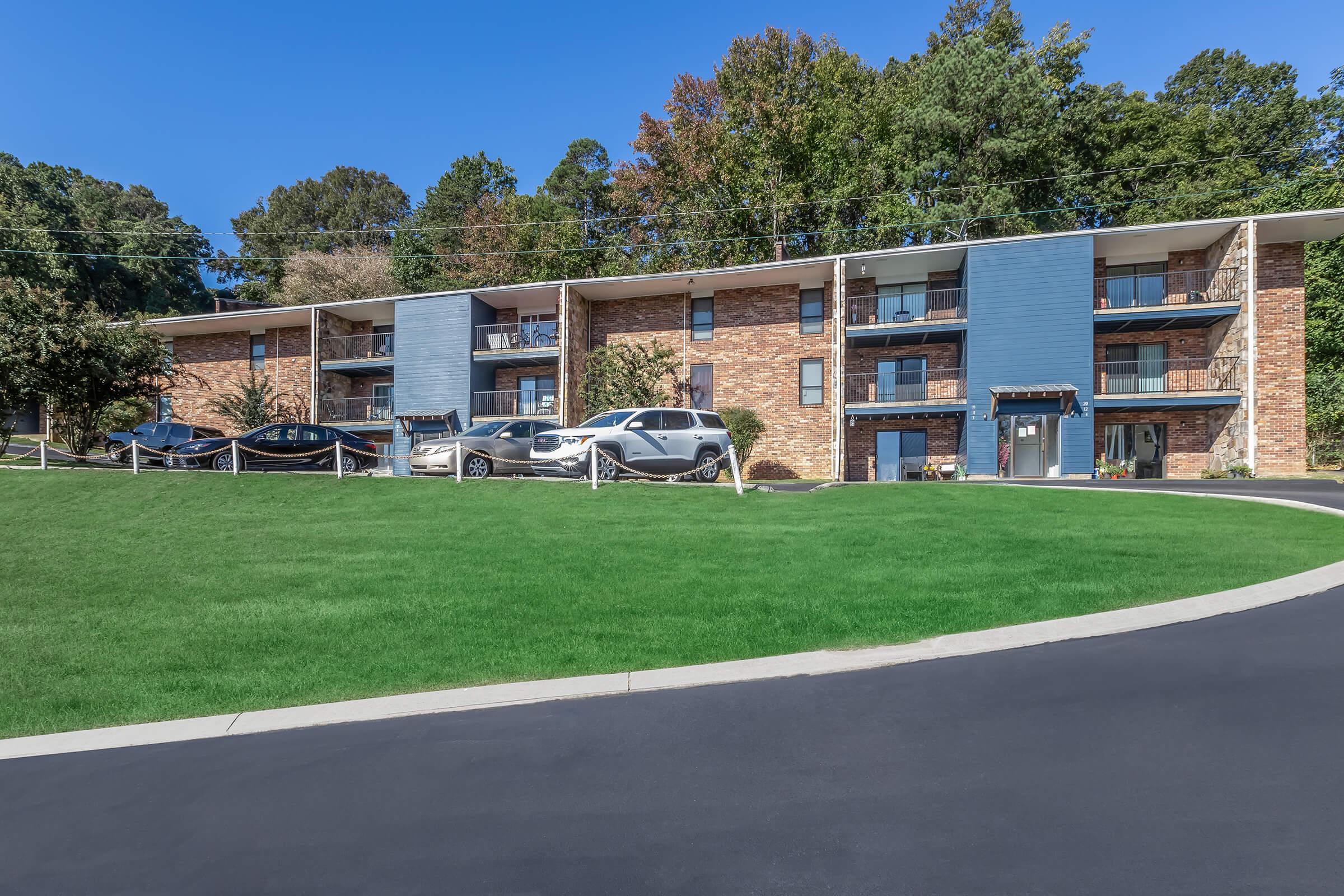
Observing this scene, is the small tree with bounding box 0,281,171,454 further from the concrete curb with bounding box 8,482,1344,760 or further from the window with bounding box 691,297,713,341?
the concrete curb with bounding box 8,482,1344,760

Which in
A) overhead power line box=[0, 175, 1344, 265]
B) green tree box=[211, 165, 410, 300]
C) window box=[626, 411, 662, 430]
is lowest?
window box=[626, 411, 662, 430]

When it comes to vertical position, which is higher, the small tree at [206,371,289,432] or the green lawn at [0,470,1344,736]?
the small tree at [206,371,289,432]

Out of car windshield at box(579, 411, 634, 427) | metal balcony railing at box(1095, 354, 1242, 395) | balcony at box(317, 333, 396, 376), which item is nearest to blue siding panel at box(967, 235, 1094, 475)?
metal balcony railing at box(1095, 354, 1242, 395)

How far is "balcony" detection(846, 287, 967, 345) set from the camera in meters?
23.8

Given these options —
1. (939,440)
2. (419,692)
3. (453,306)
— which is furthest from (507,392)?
(419,692)

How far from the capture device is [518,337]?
28.6 metres

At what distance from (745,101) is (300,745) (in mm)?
38261

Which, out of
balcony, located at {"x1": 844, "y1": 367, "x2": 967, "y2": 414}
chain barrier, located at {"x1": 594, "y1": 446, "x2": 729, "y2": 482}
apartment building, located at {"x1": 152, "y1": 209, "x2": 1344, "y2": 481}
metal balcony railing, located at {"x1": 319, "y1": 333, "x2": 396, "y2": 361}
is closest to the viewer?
chain barrier, located at {"x1": 594, "y1": 446, "x2": 729, "y2": 482}

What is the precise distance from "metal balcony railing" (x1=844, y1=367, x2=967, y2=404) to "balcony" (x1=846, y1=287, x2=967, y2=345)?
1281mm

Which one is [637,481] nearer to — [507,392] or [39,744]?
[39,744]

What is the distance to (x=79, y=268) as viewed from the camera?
44.1m

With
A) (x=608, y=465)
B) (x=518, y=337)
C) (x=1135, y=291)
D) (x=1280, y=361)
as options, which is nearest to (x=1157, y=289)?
(x=1135, y=291)

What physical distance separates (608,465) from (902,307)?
1497 cm

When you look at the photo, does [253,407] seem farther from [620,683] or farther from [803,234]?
[620,683]
